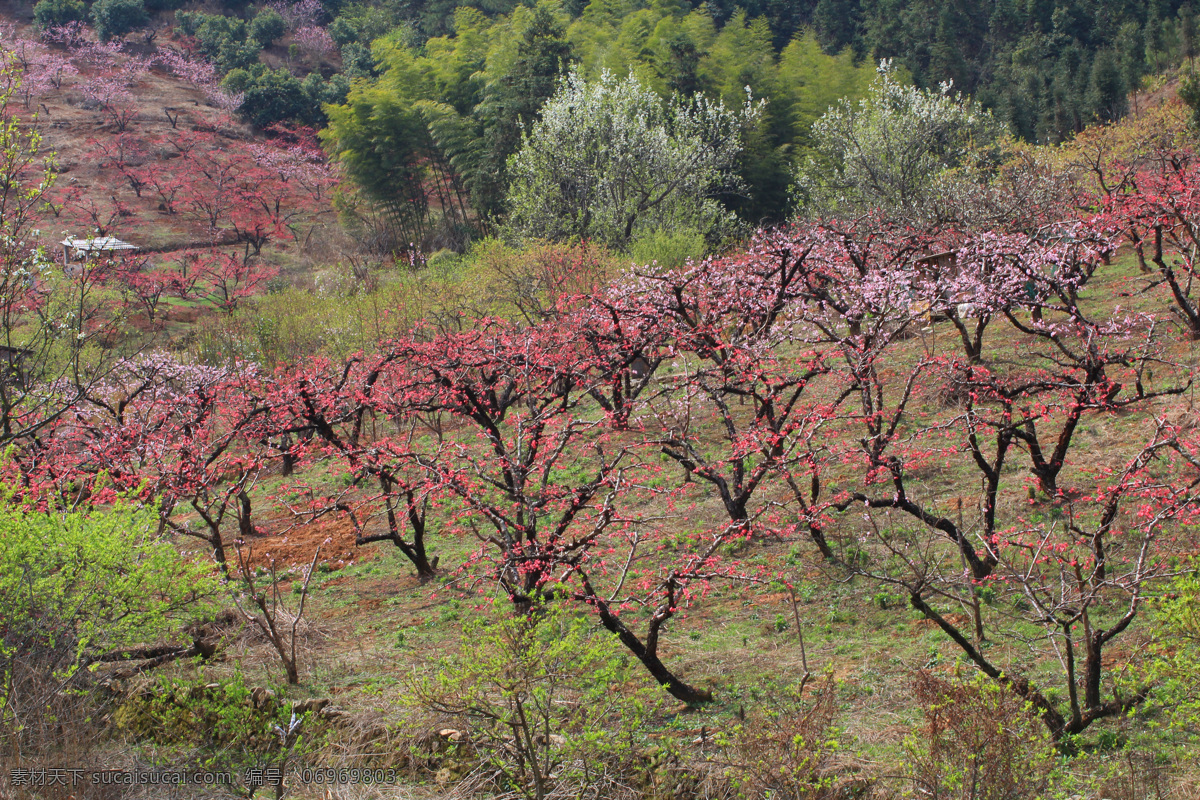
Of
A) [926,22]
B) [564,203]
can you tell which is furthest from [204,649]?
[926,22]

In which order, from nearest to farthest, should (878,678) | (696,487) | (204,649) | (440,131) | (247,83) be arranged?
(878,678), (204,649), (696,487), (440,131), (247,83)

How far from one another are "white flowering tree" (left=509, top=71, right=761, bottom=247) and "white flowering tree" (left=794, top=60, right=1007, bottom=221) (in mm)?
4705

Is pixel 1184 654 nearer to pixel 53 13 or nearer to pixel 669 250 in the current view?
pixel 669 250

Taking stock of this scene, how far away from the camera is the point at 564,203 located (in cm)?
2895

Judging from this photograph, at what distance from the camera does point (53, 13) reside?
59844 millimetres

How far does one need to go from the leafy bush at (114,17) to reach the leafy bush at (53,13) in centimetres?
149

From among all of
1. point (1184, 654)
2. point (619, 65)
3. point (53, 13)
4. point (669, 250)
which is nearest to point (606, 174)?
point (669, 250)

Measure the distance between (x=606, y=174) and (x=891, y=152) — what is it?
1044 cm

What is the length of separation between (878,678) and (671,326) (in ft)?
28.7

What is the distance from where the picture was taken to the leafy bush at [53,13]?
59.7 meters

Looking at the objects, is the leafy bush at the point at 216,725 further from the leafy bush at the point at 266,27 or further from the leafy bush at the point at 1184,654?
the leafy bush at the point at 266,27

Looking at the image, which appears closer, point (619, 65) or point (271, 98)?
point (619, 65)

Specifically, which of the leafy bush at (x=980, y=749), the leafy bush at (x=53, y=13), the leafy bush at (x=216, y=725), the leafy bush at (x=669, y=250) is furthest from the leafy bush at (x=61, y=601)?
the leafy bush at (x=53, y=13)

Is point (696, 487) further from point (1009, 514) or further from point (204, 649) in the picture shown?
point (204, 649)
